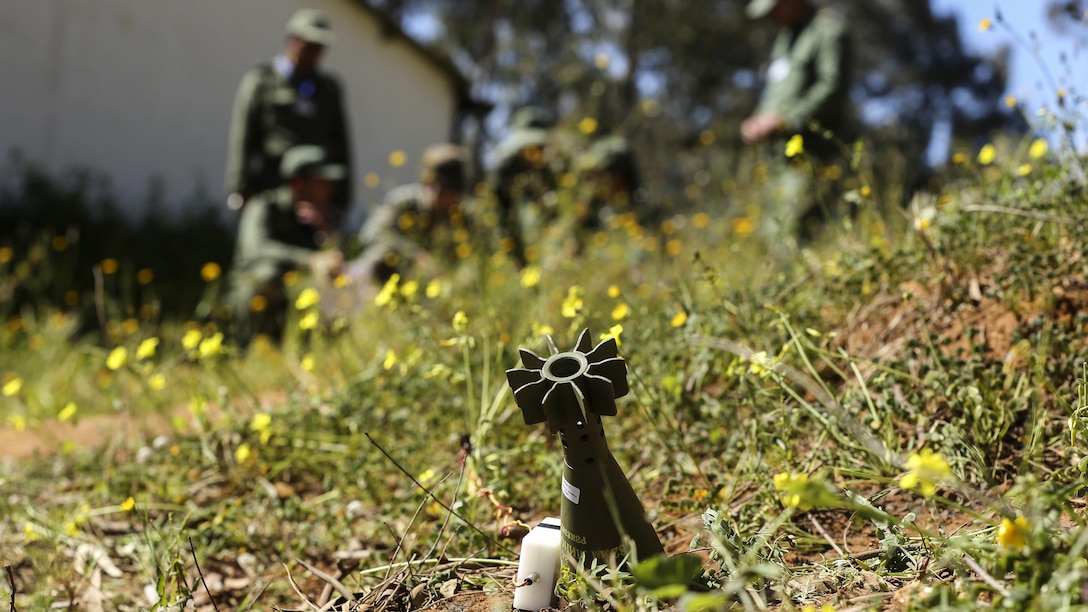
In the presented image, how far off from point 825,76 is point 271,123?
11.6 ft

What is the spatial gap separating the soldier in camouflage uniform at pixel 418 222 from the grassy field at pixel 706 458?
1764mm

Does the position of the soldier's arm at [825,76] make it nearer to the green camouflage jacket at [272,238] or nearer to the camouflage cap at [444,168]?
the camouflage cap at [444,168]

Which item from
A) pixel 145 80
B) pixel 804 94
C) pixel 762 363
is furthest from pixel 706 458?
pixel 145 80

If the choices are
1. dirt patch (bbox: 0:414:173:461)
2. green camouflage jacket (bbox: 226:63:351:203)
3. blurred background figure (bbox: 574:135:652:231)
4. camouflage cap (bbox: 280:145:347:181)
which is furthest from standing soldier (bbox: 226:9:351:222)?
dirt patch (bbox: 0:414:173:461)

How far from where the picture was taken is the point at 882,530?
4.18 ft

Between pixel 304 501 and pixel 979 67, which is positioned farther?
pixel 979 67

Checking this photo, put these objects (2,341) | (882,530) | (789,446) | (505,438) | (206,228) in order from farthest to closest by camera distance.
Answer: (206,228)
(2,341)
(505,438)
(789,446)
(882,530)

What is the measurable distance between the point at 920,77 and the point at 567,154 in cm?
2407

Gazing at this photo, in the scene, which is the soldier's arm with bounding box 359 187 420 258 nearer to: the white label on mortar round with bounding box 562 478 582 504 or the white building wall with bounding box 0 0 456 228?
the white building wall with bounding box 0 0 456 228

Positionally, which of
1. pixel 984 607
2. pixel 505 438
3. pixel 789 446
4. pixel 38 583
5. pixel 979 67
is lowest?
pixel 38 583

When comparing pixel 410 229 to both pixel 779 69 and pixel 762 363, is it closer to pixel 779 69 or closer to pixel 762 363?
pixel 779 69

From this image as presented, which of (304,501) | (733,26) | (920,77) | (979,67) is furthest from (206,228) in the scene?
(979,67)

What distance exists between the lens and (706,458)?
185cm

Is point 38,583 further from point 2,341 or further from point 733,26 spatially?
point 733,26
